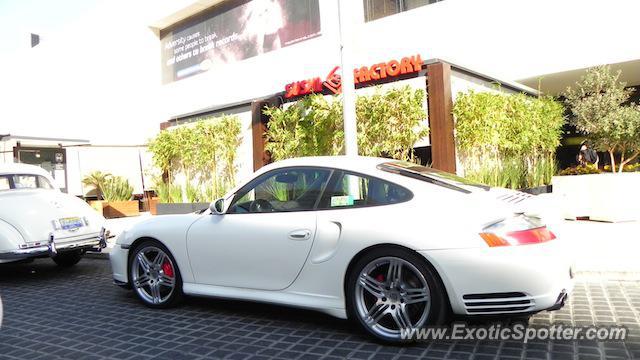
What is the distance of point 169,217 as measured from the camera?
199 inches

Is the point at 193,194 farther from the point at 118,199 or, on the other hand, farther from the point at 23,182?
the point at 23,182

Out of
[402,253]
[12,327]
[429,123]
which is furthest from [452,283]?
[429,123]

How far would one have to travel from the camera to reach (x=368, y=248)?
3.79 metres

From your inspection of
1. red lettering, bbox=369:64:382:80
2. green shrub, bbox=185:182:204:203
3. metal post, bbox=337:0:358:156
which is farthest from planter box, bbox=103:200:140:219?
metal post, bbox=337:0:358:156

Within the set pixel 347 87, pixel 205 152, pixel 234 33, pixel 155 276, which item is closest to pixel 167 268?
pixel 155 276

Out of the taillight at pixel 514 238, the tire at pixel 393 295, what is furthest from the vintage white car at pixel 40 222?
the taillight at pixel 514 238

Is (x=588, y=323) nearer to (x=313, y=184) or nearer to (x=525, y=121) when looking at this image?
(x=313, y=184)

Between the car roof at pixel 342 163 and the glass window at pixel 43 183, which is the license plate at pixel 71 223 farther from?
the car roof at pixel 342 163

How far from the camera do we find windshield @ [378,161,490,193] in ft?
13.3

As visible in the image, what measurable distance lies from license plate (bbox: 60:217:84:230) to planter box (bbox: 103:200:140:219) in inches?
363

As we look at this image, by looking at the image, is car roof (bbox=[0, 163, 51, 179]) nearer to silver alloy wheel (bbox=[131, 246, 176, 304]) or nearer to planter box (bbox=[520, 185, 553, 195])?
silver alloy wheel (bbox=[131, 246, 176, 304])

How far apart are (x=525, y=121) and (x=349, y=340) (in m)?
9.28

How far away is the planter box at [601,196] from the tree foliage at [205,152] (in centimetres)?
844

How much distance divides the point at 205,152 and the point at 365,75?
5268 millimetres
